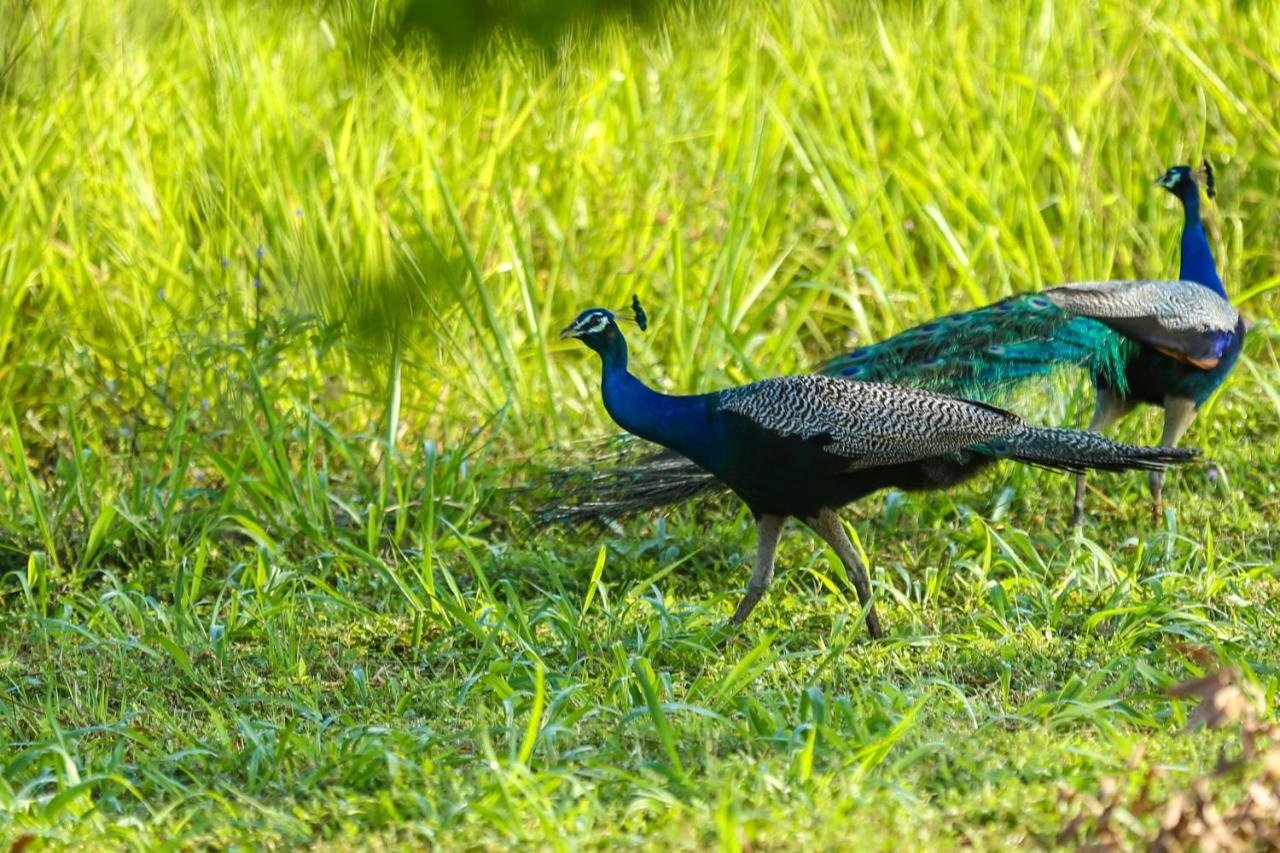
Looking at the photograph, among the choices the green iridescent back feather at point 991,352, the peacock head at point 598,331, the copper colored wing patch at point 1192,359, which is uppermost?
the peacock head at point 598,331

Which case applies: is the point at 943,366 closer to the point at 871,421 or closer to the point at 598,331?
the point at 871,421

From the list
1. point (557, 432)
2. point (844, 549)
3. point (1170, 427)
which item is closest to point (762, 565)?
point (844, 549)

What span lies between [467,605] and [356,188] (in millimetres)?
2010

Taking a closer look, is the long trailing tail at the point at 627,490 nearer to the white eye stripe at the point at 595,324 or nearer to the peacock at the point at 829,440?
the peacock at the point at 829,440

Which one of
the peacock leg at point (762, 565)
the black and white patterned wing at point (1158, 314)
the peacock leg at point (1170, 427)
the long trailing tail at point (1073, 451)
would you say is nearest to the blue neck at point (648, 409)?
the peacock leg at point (762, 565)

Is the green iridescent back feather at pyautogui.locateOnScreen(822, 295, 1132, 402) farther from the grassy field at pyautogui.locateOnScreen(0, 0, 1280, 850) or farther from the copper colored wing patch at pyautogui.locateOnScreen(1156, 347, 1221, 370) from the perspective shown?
the grassy field at pyautogui.locateOnScreen(0, 0, 1280, 850)

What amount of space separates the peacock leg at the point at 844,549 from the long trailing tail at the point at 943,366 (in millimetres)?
514

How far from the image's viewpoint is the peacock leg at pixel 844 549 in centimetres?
449

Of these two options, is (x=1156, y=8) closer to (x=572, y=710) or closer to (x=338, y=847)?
(x=572, y=710)

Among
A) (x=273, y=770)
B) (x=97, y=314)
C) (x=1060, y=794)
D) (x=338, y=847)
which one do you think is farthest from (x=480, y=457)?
(x=1060, y=794)

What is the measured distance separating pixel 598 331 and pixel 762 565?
79 cm

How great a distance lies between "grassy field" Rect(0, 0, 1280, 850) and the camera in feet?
10.0

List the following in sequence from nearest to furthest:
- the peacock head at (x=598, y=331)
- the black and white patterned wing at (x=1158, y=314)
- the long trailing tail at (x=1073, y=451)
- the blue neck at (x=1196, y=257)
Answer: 1. the long trailing tail at (x=1073, y=451)
2. the peacock head at (x=598, y=331)
3. the black and white patterned wing at (x=1158, y=314)
4. the blue neck at (x=1196, y=257)

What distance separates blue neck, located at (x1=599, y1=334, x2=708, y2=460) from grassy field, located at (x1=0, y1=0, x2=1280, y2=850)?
44 cm
